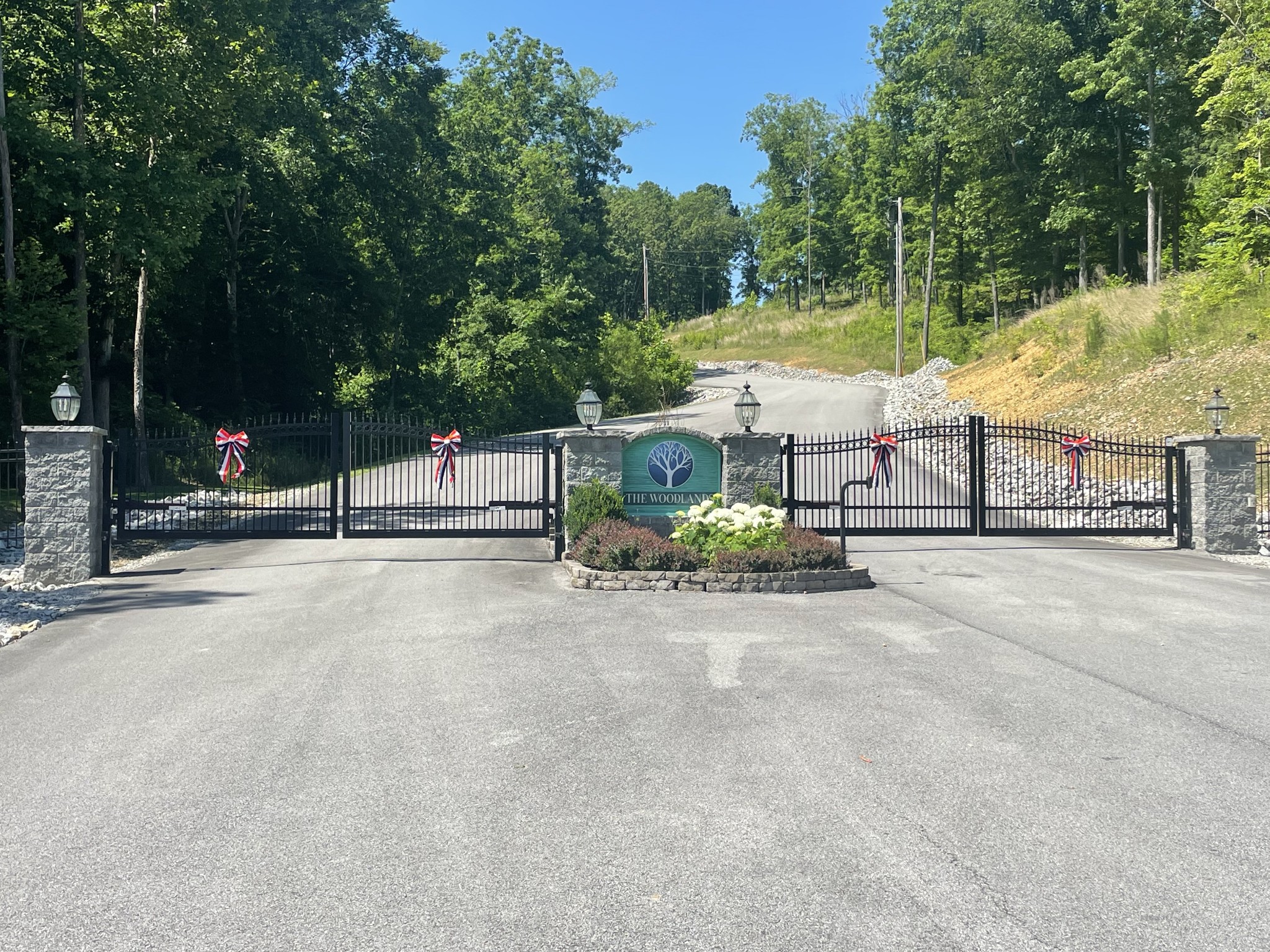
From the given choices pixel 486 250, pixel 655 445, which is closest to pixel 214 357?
pixel 486 250

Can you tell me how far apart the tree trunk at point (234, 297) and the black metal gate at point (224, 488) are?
51.1 inches

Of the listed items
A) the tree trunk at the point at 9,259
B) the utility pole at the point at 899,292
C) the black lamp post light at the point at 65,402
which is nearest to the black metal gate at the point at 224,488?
the black lamp post light at the point at 65,402

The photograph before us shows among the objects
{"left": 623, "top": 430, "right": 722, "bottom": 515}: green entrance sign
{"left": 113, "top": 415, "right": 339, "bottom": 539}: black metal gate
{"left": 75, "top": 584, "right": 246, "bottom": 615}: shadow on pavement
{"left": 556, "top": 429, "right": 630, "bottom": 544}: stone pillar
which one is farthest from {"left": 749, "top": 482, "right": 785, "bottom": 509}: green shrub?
{"left": 75, "top": 584, "right": 246, "bottom": 615}: shadow on pavement

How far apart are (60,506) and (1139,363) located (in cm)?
2755

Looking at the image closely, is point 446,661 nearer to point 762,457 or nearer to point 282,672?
point 282,672

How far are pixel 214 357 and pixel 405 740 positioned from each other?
A: 31.8m

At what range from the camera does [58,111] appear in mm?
25672

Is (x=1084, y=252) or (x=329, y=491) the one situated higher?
(x=1084, y=252)

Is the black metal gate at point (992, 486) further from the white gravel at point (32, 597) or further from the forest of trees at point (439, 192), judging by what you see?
the white gravel at point (32, 597)

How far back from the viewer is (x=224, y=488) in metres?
27.0

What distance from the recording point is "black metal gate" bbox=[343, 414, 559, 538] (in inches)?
641

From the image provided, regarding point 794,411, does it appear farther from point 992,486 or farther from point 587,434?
point 587,434

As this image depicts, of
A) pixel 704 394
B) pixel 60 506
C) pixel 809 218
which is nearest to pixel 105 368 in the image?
pixel 60 506

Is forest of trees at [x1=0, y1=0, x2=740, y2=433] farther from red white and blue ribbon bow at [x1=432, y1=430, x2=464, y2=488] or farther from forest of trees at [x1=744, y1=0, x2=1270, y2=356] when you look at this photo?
forest of trees at [x1=744, y1=0, x2=1270, y2=356]
